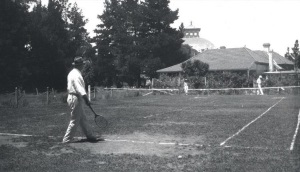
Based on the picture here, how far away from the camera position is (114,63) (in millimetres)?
68500

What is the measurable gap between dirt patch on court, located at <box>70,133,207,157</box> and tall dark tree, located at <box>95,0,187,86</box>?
52318 millimetres

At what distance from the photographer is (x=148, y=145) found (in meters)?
9.32

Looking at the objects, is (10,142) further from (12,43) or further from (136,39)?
(136,39)

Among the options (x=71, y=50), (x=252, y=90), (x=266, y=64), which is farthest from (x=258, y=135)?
(x=71, y=50)

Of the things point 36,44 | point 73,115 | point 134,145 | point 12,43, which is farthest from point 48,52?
point 134,145

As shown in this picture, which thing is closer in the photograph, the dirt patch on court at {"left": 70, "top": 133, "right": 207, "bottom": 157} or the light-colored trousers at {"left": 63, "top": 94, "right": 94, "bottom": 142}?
the dirt patch on court at {"left": 70, "top": 133, "right": 207, "bottom": 157}

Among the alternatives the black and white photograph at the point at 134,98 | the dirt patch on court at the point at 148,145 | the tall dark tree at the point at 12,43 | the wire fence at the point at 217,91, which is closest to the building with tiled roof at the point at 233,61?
the black and white photograph at the point at 134,98

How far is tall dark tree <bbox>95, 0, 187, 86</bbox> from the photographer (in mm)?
64688

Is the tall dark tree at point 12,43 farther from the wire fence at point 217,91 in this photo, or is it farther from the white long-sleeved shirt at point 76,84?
the white long-sleeved shirt at point 76,84

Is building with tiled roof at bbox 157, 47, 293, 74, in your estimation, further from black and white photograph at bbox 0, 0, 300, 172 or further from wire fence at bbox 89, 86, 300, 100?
wire fence at bbox 89, 86, 300, 100

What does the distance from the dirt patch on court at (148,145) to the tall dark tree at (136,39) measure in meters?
52.3

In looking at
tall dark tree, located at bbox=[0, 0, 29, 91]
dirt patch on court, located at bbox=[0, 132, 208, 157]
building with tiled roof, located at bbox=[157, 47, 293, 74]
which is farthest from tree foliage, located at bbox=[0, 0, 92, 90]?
dirt patch on court, located at bbox=[0, 132, 208, 157]

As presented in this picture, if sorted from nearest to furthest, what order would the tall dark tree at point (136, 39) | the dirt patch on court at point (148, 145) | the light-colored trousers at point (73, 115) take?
the dirt patch on court at point (148, 145) → the light-colored trousers at point (73, 115) → the tall dark tree at point (136, 39)

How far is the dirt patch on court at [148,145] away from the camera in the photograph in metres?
8.38
